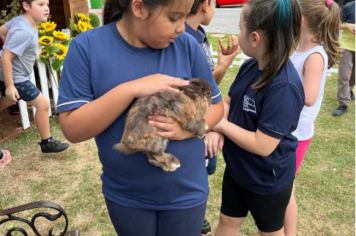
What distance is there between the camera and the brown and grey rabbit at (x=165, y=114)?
4.73 ft

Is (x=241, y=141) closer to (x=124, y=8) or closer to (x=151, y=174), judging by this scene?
(x=151, y=174)

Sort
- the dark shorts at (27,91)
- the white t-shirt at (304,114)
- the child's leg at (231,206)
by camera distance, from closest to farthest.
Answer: the child's leg at (231,206) < the white t-shirt at (304,114) < the dark shorts at (27,91)

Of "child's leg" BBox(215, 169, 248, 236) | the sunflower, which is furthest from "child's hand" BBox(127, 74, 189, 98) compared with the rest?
the sunflower

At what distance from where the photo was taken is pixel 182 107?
1514 millimetres

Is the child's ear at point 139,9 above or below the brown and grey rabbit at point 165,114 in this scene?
above

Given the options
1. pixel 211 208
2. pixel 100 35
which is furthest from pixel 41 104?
pixel 100 35

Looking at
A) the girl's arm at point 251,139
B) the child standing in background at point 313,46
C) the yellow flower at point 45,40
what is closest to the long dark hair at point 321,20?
the child standing in background at point 313,46

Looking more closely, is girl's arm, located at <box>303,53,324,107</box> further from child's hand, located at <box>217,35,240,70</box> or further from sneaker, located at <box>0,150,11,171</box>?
sneaker, located at <box>0,150,11,171</box>

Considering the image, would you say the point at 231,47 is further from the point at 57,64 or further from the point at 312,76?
the point at 57,64

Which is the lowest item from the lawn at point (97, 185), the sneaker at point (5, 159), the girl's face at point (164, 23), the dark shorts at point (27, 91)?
the lawn at point (97, 185)

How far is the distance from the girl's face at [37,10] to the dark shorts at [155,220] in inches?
130

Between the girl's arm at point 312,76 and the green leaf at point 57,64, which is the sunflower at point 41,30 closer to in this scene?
the green leaf at point 57,64

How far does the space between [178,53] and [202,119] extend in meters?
0.34

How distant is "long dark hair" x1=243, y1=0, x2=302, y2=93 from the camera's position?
70.9 inches
